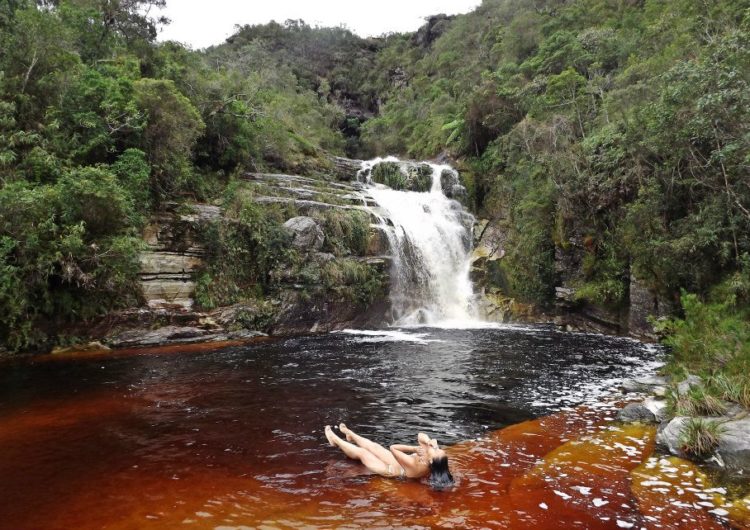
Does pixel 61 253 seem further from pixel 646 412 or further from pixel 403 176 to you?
pixel 403 176

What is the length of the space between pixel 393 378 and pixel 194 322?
8.24m

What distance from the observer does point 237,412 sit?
291 inches

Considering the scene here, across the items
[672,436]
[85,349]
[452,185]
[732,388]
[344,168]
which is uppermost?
[344,168]

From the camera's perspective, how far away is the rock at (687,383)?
6.48 meters

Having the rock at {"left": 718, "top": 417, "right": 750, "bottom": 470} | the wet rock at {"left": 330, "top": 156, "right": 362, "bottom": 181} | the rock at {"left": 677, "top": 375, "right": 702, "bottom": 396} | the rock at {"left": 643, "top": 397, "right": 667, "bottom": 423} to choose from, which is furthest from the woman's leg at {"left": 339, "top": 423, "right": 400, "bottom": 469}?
the wet rock at {"left": 330, "top": 156, "right": 362, "bottom": 181}

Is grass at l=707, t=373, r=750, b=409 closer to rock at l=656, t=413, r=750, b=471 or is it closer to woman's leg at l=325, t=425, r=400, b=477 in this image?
rock at l=656, t=413, r=750, b=471

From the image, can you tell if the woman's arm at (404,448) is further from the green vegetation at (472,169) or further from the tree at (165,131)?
the tree at (165,131)

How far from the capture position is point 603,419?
6.77 m

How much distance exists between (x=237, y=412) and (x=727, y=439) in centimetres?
656

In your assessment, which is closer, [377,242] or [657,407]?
[657,407]

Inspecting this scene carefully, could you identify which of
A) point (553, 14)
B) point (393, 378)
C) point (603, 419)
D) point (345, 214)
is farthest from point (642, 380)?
point (553, 14)

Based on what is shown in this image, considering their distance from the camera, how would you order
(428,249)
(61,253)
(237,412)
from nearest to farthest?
(237,412)
(61,253)
(428,249)

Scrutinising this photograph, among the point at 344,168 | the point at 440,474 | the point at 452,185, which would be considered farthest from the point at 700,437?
the point at 344,168

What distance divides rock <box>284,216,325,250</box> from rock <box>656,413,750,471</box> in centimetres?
1341
